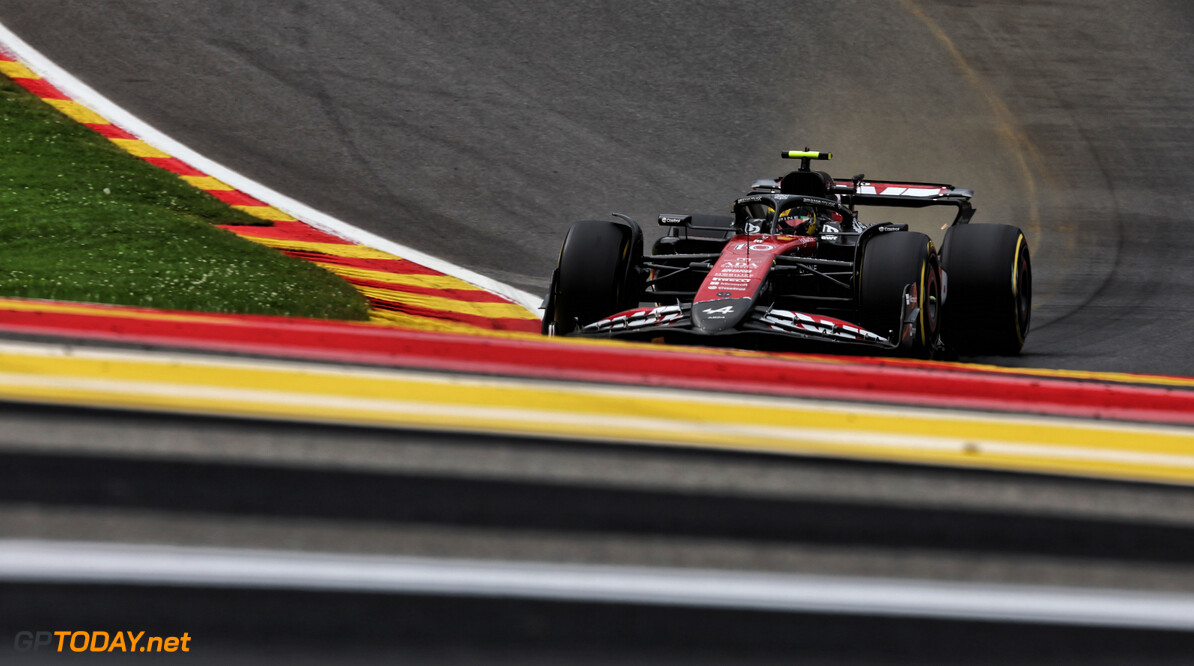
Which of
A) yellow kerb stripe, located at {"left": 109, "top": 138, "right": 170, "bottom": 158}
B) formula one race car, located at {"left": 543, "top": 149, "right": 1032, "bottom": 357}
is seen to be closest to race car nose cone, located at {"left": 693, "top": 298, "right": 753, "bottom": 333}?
formula one race car, located at {"left": 543, "top": 149, "right": 1032, "bottom": 357}

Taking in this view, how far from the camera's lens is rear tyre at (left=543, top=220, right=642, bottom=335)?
656 cm

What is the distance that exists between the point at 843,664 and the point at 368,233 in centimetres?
786

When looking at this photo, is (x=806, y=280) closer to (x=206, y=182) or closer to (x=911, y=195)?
(x=911, y=195)

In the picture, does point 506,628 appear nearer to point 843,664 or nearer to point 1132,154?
point 843,664

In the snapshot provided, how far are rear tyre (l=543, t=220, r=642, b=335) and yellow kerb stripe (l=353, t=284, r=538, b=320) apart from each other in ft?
2.98

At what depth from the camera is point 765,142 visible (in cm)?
1195

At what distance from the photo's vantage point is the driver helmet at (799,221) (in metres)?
7.14

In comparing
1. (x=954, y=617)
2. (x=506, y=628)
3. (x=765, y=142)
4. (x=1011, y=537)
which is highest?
(x=765, y=142)

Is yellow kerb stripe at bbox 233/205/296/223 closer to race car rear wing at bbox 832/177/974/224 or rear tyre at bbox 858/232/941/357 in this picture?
race car rear wing at bbox 832/177/974/224

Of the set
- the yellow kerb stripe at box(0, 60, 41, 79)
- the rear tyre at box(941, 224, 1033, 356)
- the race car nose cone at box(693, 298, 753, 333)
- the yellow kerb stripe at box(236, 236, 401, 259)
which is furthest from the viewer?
the yellow kerb stripe at box(0, 60, 41, 79)

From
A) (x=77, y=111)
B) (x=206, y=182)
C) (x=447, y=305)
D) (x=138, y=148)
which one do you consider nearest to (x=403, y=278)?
(x=447, y=305)

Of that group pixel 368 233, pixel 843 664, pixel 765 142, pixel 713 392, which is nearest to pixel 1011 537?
pixel 843 664

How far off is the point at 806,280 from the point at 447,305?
2.15 meters

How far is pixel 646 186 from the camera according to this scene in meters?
10.8
